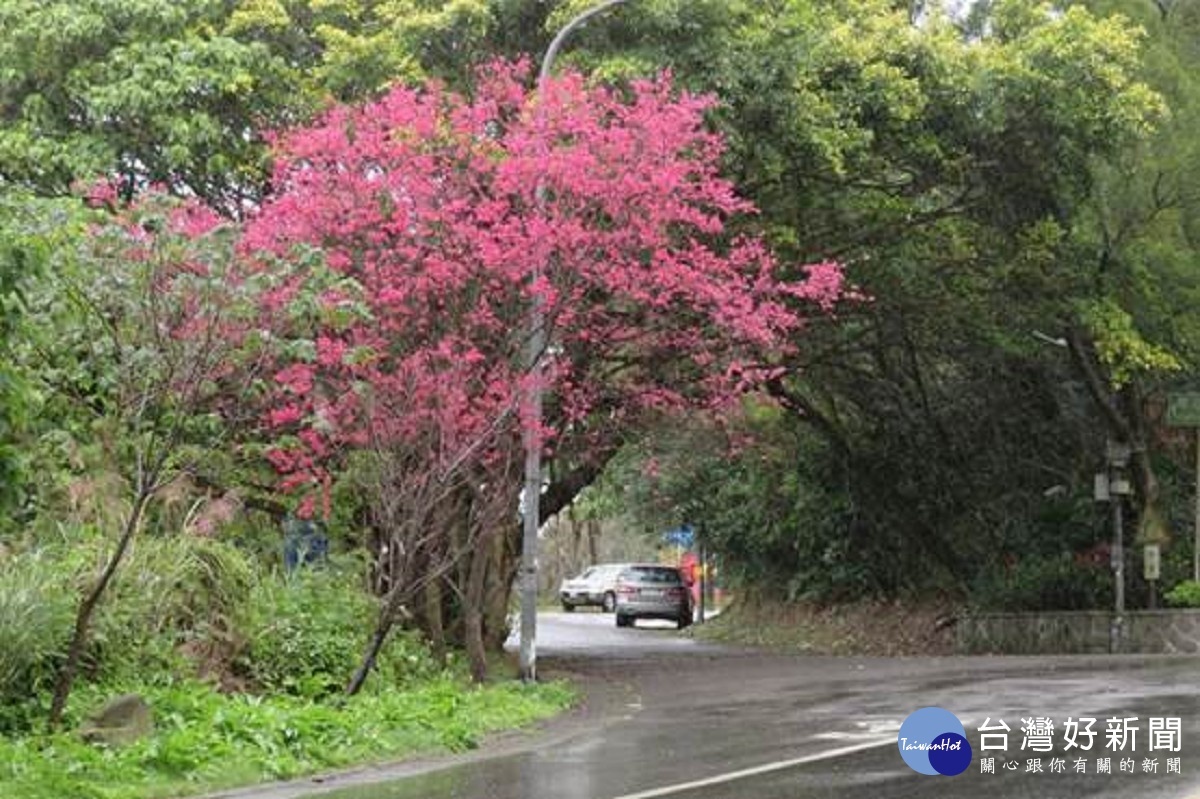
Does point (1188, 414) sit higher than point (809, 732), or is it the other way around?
point (1188, 414)

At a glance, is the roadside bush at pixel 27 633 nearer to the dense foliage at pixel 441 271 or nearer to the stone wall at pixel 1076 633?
the dense foliage at pixel 441 271

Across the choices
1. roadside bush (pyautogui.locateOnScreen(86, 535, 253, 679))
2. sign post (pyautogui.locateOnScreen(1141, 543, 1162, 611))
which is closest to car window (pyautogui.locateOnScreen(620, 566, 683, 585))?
sign post (pyautogui.locateOnScreen(1141, 543, 1162, 611))

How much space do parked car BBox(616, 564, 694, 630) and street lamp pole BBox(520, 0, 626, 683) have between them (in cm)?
2523

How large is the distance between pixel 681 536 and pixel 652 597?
8.16 ft

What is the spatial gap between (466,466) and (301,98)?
790cm

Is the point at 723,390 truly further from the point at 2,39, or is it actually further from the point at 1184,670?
the point at 2,39

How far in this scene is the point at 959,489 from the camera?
30.0 meters

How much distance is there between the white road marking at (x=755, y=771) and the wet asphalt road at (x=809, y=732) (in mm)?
17

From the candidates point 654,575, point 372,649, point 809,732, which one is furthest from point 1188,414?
point 654,575

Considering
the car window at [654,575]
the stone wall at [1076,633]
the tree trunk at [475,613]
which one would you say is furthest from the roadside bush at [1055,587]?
the car window at [654,575]

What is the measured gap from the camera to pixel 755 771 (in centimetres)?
1053

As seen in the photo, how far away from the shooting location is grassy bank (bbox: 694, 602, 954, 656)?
29.1 meters

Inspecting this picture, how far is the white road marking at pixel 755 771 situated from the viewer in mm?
9703

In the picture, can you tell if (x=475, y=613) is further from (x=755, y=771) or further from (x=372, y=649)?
(x=755, y=771)
